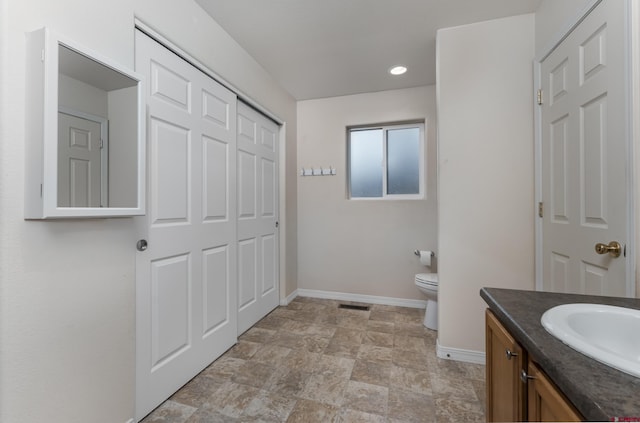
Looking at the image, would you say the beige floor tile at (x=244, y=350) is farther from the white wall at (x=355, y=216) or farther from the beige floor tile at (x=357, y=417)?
the white wall at (x=355, y=216)

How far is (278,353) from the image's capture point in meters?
2.02

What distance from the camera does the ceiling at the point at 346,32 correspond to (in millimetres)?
1739

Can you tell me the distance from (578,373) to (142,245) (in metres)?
1.66

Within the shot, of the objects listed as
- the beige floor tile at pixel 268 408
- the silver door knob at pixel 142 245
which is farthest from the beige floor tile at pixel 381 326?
the silver door knob at pixel 142 245

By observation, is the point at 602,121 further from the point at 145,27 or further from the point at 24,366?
the point at 24,366

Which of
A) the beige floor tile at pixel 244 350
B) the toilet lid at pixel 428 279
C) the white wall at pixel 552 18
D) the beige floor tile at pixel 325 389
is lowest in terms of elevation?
the beige floor tile at pixel 325 389

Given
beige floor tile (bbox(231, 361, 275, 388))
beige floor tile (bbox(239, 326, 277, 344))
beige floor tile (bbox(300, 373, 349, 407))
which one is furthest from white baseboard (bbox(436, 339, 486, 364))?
beige floor tile (bbox(239, 326, 277, 344))

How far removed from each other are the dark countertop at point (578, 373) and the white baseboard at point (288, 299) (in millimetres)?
2475

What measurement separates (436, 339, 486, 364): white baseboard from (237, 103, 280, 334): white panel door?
63.4 inches

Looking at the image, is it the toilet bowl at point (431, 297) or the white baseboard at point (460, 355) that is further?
the toilet bowl at point (431, 297)

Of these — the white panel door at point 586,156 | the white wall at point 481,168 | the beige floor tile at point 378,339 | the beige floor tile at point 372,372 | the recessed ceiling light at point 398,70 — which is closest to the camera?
the white panel door at point 586,156

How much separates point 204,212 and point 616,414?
1914 mm

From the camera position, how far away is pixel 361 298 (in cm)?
311

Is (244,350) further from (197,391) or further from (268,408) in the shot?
(268,408)
